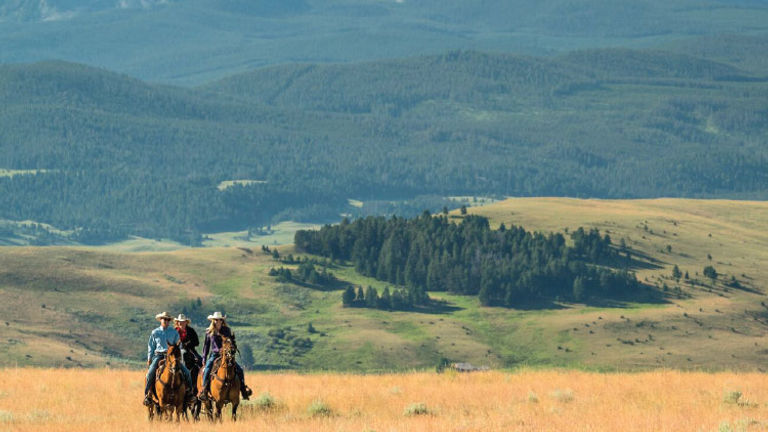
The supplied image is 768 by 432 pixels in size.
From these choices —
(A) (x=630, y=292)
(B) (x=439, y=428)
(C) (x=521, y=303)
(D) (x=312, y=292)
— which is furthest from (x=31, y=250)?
(B) (x=439, y=428)

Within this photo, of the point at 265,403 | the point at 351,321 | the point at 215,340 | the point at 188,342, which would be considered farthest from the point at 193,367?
the point at 351,321

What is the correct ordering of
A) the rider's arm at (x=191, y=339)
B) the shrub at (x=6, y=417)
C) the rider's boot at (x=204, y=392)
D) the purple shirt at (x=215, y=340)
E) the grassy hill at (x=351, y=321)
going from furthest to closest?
the grassy hill at (x=351, y=321) → the rider's arm at (x=191, y=339) → the rider's boot at (x=204, y=392) → the shrub at (x=6, y=417) → the purple shirt at (x=215, y=340)

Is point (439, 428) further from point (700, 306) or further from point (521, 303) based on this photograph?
point (521, 303)

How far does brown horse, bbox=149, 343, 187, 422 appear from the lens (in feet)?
129

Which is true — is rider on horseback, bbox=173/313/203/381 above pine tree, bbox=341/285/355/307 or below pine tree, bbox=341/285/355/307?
above

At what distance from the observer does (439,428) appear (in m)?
37.9

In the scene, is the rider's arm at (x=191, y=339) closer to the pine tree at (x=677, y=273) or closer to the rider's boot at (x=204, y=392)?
the rider's boot at (x=204, y=392)

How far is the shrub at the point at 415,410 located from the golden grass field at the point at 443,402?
0.62ft

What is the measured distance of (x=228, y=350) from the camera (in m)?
39.8

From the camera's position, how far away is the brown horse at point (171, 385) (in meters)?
39.3

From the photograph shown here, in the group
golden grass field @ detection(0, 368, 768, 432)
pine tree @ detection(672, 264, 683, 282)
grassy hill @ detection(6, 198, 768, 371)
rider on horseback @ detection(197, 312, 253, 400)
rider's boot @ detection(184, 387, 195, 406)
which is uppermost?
rider on horseback @ detection(197, 312, 253, 400)

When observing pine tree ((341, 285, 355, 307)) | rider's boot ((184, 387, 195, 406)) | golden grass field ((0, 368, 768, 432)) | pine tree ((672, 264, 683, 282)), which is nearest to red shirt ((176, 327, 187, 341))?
rider's boot ((184, 387, 195, 406))

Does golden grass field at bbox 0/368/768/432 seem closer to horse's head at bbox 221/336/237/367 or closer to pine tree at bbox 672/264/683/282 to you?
horse's head at bbox 221/336/237/367

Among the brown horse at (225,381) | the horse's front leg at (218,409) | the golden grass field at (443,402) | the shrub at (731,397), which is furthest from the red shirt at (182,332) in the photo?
the shrub at (731,397)
